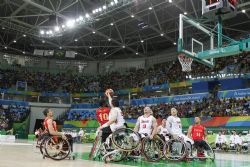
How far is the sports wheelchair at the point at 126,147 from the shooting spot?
798 cm

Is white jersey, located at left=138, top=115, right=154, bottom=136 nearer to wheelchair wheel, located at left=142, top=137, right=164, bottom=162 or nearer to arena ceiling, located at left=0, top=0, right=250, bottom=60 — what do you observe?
wheelchair wheel, located at left=142, top=137, right=164, bottom=162

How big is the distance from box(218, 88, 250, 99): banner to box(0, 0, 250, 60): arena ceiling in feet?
21.2

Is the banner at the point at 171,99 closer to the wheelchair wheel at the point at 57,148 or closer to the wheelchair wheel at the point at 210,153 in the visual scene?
the wheelchair wheel at the point at 210,153

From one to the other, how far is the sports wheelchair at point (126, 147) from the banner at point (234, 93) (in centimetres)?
1988

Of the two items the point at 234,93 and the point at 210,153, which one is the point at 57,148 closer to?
the point at 210,153

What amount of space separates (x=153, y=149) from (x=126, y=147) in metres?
1.37

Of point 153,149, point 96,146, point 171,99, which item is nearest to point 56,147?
point 96,146

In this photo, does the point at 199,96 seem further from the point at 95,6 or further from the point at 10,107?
the point at 10,107

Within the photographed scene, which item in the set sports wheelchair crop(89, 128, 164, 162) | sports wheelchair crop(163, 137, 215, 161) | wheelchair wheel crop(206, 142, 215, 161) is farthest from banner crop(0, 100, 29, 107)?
sports wheelchair crop(163, 137, 215, 161)

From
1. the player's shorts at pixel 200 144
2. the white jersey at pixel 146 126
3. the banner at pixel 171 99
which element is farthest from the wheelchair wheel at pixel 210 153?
the banner at pixel 171 99

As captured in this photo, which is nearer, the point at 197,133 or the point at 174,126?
the point at 174,126

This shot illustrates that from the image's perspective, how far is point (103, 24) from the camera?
34062 millimetres

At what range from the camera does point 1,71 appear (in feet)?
140

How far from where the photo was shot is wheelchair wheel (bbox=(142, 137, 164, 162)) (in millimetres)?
8850
